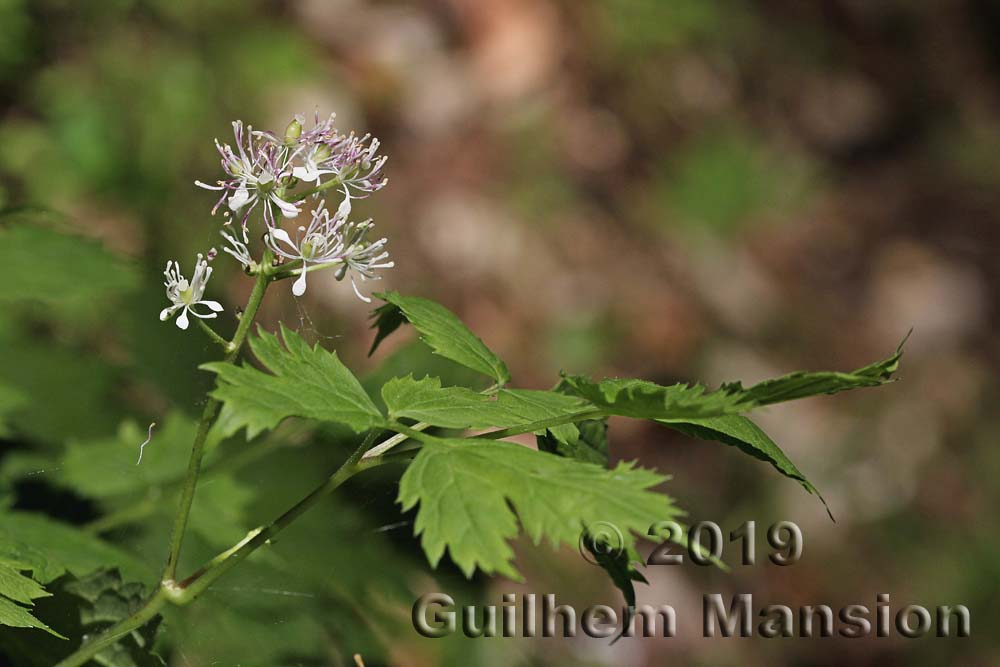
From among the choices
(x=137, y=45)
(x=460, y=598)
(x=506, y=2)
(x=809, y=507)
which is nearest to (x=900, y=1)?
(x=506, y=2)

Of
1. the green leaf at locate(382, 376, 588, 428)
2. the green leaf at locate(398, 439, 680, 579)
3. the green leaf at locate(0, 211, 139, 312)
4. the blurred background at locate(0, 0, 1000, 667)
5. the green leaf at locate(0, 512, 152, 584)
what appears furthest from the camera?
the blurred background at locate(0, 0, 1000, 667)

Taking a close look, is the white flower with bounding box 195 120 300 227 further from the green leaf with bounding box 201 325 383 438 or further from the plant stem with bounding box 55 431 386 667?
the plant stem with bounding box 55 431 386 667

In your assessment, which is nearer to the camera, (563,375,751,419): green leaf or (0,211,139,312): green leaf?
(563,375,751,419): green leaf

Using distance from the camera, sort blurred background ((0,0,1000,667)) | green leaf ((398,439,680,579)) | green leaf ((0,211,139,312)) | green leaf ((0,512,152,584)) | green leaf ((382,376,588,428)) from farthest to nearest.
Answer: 1. blurred background ((0,0,1000,667))
2. green leaf ((0,211,139,312))
3. green leaf ((0,512,152,584))
4. green leaf ((382,376,588,428))
5. green leaf ((398,439,680,579))

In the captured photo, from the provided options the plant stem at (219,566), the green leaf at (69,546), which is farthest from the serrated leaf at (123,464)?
the plant stem at (219,566)

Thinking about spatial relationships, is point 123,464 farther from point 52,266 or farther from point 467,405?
point 467,405

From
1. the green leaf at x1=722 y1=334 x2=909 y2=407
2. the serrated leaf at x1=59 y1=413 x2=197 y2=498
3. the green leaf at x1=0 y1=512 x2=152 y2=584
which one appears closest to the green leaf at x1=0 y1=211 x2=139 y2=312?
the serrated leaf at x1=59 y1=413 x2=197 y2=498
